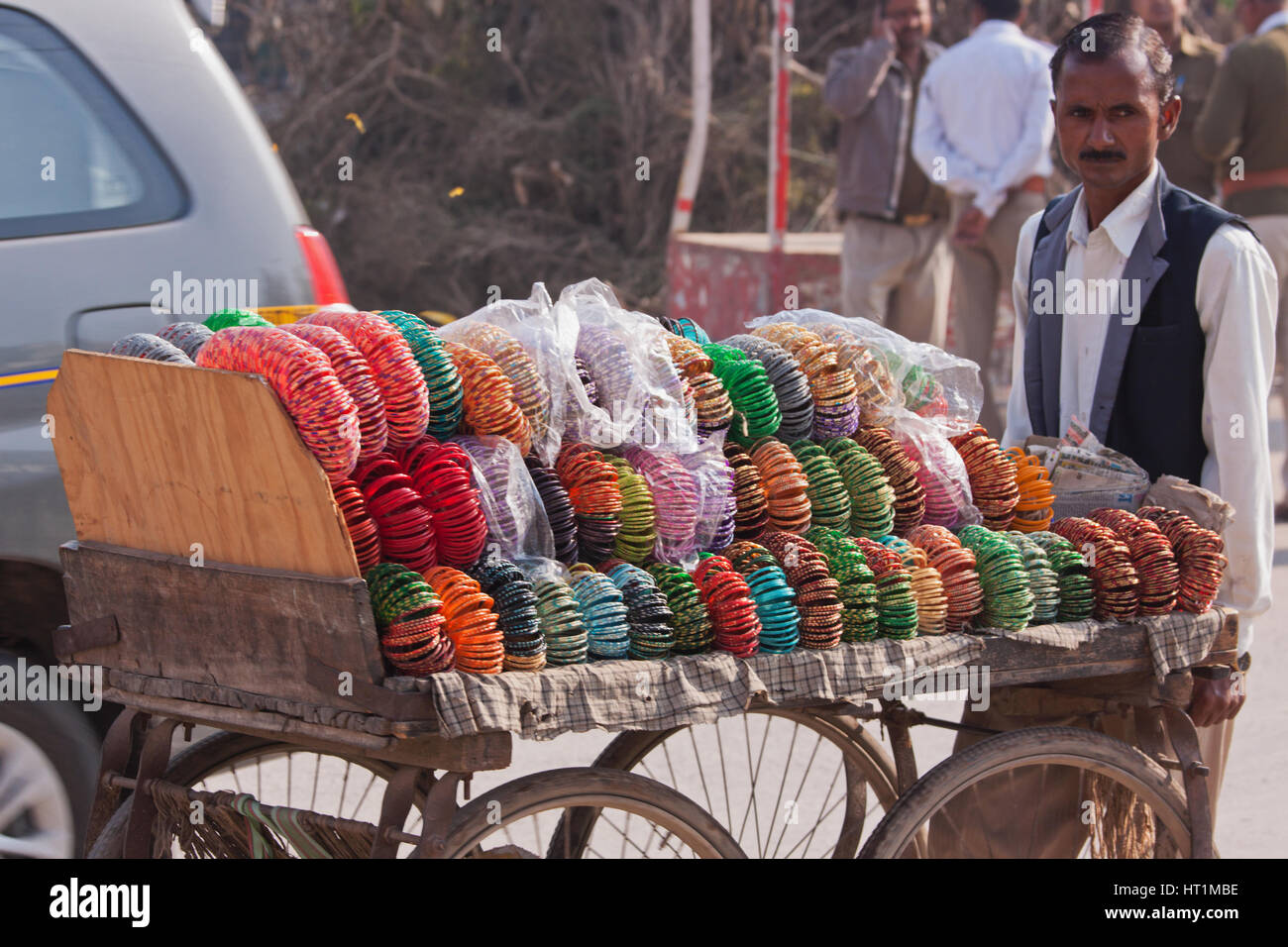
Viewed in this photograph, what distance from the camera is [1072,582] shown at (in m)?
2.65

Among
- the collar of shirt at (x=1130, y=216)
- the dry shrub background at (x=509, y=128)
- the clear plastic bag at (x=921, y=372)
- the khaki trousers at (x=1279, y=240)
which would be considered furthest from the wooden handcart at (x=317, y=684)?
the dry shrub background at (x=509, y=128)

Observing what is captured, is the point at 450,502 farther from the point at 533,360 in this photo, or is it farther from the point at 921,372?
the point at 921,372

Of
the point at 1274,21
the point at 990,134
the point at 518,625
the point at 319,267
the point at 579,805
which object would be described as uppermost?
the point at 1274,21

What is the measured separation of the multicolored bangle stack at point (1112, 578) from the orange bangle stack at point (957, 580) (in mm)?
243

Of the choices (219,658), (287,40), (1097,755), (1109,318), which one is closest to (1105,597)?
(1097,755)

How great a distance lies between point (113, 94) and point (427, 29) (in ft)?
29.6

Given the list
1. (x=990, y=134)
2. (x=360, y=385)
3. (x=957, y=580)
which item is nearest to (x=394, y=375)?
(x=360, y=385)

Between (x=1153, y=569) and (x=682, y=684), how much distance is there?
0.98 meters

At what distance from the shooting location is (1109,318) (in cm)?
300

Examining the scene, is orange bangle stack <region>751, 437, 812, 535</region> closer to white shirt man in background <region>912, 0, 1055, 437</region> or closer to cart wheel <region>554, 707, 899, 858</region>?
cart wheel <region>554, 707, 899, 858</region>

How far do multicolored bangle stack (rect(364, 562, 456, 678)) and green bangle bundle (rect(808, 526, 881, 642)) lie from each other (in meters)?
0.70

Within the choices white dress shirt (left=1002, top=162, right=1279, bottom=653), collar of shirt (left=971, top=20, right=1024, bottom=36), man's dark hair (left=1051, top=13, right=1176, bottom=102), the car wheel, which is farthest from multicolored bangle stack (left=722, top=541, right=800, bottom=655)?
collar of shirt (left=971, top=20, right=1024, bottom=36)

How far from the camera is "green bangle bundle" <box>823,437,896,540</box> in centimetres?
268
